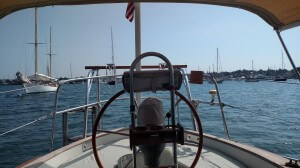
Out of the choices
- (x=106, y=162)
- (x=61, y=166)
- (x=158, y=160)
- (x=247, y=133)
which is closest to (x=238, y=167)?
(x=158, y=160)

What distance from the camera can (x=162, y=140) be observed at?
69.7 inches

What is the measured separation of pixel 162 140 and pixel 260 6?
1614 millimetres

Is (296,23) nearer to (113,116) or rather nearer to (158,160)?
(158,160)

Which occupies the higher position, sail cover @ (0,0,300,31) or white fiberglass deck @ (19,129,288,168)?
sail cover @ (0,0,300,31)

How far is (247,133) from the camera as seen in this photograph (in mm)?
10812

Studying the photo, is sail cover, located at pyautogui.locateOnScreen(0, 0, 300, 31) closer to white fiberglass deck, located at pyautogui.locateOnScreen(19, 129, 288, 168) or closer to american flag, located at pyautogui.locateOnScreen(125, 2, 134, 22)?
white fiberglass deck, located at pyautogui.locateOnScreen(19, 129, 288, 168)

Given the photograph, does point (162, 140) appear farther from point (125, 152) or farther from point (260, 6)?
point (260, 6)

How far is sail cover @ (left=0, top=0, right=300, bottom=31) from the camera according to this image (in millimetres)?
2279

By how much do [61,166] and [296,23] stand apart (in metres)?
2.61

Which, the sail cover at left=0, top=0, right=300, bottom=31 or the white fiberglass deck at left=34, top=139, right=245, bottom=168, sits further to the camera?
the white fiberglass deck at left=34, top=139, right=245, bottom=168

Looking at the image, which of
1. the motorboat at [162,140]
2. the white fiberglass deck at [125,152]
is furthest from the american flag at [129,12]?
the white fiberglass deck at [125,152]

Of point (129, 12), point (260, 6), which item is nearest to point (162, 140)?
point (260, 6)

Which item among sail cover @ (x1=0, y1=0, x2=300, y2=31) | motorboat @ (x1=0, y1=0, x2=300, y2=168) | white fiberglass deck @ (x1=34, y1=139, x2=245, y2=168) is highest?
sail cover @ (x1=0, y1=0, x2=300, y2=31)

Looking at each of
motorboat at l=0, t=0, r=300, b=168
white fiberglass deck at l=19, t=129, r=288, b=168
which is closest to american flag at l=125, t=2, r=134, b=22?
motorboat at l=0, t=0, r=300, b=168
